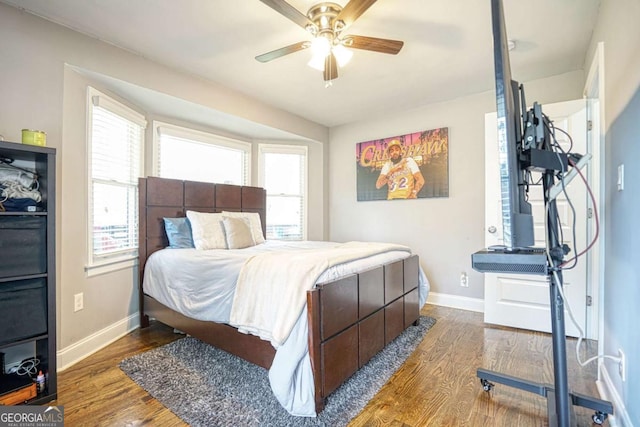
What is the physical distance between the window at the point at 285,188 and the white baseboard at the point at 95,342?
6.60 ft

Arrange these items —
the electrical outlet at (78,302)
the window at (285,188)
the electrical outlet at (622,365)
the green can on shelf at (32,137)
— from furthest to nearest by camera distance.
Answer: the window at (285,188) < the electrical outlet at (78,302) < the green can on shelf at (32,137) < the electrical outlet at (622,365)

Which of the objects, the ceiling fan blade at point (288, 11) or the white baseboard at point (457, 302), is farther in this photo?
the white baseboard at point (457, 302)

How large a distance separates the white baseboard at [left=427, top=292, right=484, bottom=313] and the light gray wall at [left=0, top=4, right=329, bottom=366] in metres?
3.32

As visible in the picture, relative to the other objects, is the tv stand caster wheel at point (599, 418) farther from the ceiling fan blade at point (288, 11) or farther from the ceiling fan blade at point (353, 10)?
the ceiling fan blade at point (288, 11)

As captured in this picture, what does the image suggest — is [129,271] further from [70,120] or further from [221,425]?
[221,425]

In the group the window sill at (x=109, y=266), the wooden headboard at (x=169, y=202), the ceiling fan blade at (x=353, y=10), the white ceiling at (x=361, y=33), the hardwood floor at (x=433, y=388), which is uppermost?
the white ceiling at (x=361, y=33)

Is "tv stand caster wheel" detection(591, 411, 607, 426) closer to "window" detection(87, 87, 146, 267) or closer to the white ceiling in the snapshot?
the white ceiling

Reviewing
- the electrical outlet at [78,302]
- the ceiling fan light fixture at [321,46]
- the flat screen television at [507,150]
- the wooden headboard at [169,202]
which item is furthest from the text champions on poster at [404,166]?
the electrical outlet at [78,302]

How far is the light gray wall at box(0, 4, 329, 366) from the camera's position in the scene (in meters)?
1.98

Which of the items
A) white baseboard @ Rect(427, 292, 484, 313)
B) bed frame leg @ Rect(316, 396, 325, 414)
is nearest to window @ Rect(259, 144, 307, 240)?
white baseboard @ Rect(427, 292, 484, 313)

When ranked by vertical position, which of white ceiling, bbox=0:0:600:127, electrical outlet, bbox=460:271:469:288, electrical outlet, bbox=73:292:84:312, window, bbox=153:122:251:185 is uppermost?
white ceiling, bbox=0:0:600:127

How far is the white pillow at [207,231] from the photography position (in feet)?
9.66

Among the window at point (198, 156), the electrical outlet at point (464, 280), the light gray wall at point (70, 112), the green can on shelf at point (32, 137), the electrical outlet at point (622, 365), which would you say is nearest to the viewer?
the electrical outlet at point (622, 365)

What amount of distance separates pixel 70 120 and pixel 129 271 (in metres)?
1.40
